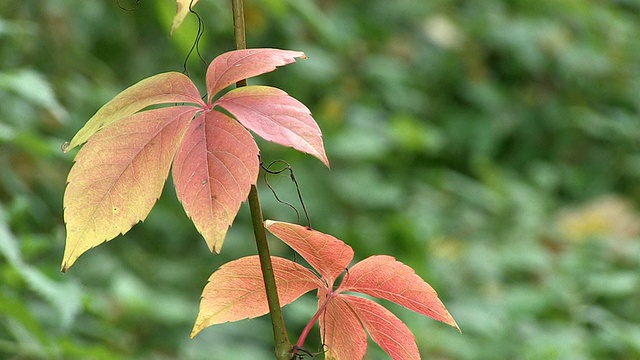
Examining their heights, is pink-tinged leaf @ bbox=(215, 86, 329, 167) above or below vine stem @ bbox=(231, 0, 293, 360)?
above

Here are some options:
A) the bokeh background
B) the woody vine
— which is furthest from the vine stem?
the bokeh background

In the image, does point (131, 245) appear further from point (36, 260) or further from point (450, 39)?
point (450, 39)

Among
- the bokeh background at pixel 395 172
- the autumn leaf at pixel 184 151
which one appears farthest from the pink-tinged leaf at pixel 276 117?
the bokeh background at pixel 395 172

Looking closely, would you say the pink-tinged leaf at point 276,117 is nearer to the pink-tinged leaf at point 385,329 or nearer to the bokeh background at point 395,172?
the pink-tinged leaf at point 385,329

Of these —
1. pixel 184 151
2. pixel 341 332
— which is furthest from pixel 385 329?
pixel 184 151

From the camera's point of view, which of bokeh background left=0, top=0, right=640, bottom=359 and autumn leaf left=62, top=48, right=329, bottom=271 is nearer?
autumn leaf left=62, top=48, right=329, bottom=271

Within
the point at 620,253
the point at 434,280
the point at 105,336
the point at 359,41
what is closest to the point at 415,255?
the point at 434,280

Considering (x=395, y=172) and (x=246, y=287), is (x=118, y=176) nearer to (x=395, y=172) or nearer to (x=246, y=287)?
(x=246, y=287)

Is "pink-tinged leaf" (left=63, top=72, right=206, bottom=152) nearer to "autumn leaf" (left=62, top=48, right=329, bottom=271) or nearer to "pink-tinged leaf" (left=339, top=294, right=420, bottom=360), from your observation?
"autumn leaf" (left=62, top=48, right=329, bottom=271)
